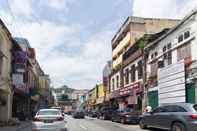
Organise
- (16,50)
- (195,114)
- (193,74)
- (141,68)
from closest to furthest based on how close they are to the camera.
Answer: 1. (195,114)
2. (193,74)
3. (16,50)
4. (141,68)

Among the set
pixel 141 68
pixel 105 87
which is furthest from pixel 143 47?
pixel 105 87

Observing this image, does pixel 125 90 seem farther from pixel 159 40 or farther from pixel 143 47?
pixel 159 40

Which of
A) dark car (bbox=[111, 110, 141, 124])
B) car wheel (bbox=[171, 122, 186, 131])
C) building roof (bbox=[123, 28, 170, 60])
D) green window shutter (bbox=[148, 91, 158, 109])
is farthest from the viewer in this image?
building roof (bbox=[123, 28, 170, 60])

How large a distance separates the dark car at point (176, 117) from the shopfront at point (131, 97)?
18354mm

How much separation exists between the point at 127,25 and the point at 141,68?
12.7 metres

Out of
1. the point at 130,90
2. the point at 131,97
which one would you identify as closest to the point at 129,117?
the point at 131,97

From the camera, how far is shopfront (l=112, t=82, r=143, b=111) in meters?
43.7

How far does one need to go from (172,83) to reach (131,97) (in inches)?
609

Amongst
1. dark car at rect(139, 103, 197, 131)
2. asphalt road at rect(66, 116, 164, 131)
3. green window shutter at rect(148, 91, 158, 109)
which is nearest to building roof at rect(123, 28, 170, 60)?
green window shutter at rect(148, 91, 158, 109)

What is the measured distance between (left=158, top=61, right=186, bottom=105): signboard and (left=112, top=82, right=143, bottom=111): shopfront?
765 centimetres

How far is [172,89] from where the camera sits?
31.9m

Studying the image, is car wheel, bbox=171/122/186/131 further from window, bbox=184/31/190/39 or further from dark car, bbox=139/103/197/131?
window, bbox=184/31/190/39

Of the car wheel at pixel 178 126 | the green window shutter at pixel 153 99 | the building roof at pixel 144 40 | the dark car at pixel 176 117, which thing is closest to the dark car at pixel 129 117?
the green window shutter at pixel 153 99

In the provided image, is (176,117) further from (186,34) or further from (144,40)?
(144,40)
